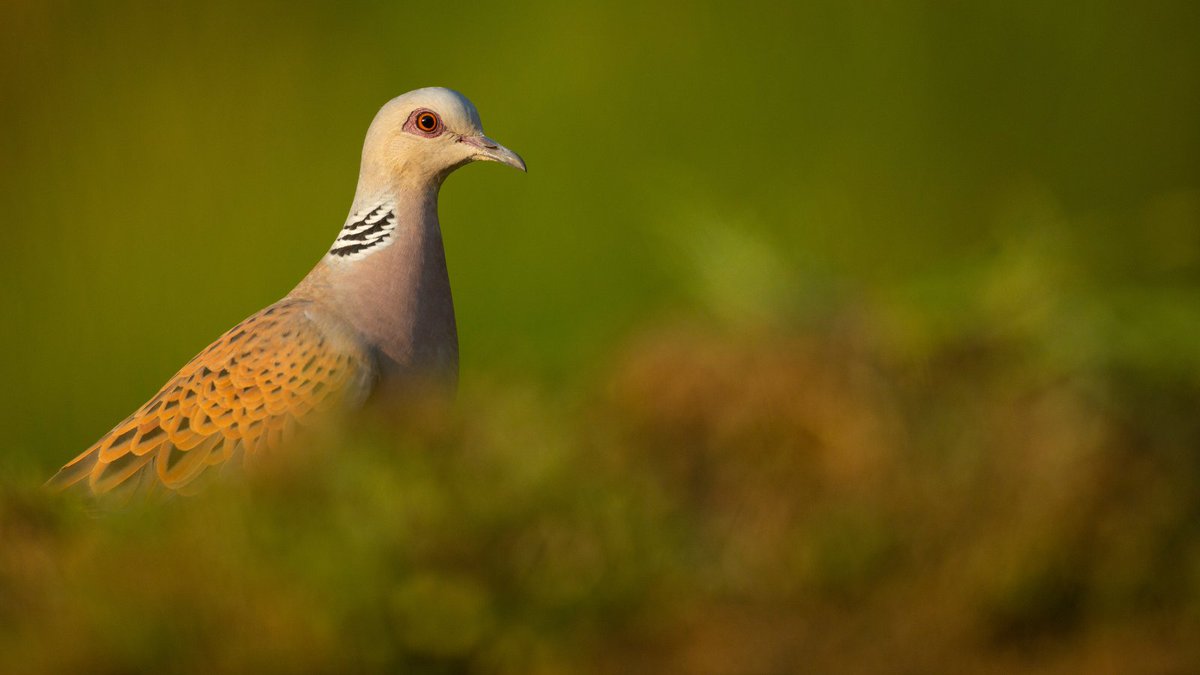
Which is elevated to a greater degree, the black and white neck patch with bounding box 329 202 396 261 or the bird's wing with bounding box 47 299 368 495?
the black and white neck patch with bounding box 329 202 396 261

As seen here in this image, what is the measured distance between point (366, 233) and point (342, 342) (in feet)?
0.87

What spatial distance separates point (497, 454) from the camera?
128 centimetres

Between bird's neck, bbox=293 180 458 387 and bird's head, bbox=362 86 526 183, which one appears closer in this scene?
bird's neck, bbox=293 180 458 387

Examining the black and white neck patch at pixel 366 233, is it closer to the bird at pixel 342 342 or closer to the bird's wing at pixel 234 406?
the bird at pixel 342 342

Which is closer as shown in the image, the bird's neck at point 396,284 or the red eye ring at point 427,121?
the bird's neck at point 396,284

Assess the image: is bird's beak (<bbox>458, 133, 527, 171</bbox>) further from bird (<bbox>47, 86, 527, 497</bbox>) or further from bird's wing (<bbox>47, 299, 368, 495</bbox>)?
bird's wing (<bbox>47, 299, 368, 495</bbox>)

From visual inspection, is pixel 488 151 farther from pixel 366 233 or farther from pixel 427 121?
pixel 366 233

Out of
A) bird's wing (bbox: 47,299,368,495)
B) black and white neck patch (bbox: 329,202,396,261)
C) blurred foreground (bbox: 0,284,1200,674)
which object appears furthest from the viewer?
black and white neck patch (bbox: 329,202,396,261)

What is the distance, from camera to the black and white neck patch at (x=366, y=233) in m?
2.11

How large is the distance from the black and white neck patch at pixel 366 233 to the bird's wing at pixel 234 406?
0.14m

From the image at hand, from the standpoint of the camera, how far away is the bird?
6.32 ft

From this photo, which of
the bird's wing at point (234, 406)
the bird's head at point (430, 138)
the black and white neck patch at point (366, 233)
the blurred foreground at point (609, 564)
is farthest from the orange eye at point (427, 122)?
the blurred foreground at point (609, 564)

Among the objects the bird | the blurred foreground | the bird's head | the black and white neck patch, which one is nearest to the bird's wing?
the bird

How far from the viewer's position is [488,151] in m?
2.15
